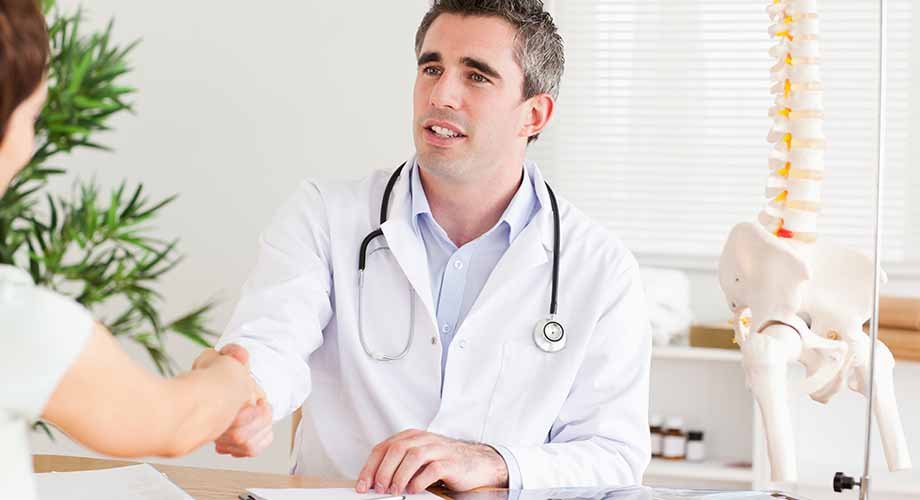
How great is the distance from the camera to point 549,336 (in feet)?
6.43

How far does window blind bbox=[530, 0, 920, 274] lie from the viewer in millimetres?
3422

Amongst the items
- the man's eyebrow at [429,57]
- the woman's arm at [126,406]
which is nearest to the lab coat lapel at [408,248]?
the man's eyebrow at [429,57]

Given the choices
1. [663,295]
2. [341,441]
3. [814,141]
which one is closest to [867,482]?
[814,141]

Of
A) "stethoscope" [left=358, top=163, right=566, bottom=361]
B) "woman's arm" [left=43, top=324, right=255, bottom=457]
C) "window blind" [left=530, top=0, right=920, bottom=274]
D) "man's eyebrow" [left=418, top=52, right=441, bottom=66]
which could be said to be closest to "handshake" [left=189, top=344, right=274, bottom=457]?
"woman's arm" [left=43, top=324, right=255, bottom=457]

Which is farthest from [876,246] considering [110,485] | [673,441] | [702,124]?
[702,124]

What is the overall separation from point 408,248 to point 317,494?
0.65m

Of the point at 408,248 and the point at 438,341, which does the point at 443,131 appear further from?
the point at 438,341

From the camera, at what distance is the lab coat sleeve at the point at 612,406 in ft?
5.91

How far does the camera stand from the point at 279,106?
363 cm

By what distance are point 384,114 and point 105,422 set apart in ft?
8.98

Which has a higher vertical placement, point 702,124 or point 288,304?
point 702,124

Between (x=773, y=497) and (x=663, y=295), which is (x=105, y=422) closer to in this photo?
(x=773, y=497)

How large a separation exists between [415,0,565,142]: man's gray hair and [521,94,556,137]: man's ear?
2 centimetres

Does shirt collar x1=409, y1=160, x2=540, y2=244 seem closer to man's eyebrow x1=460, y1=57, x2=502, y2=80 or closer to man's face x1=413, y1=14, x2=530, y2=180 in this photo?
man's face x1=413, y1=14, x2=530, y2=180
